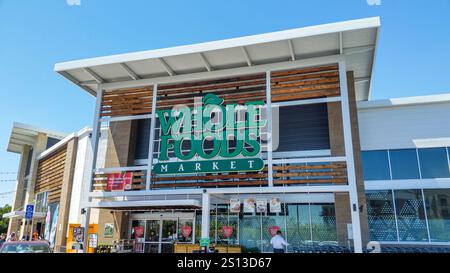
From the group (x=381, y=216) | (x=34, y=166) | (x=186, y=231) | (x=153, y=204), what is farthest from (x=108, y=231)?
(x=34, y=166)

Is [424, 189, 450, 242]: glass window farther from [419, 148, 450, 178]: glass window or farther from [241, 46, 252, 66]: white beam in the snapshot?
[241, 46, 252, 66]: white beam

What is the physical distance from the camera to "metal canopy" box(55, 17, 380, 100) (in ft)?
47.9

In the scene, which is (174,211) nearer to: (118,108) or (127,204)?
(127,204)

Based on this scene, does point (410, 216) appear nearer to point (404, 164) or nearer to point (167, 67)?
point (404, 164)

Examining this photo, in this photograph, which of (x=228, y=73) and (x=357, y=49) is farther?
(x=228, y=73)

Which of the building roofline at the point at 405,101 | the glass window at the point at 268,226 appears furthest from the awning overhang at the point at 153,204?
the building roofline at the point at 405,101

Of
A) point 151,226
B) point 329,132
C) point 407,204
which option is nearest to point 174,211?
point 151,226

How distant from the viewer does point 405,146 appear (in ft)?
51.8

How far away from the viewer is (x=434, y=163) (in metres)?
15.3

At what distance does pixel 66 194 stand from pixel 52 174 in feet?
15.6

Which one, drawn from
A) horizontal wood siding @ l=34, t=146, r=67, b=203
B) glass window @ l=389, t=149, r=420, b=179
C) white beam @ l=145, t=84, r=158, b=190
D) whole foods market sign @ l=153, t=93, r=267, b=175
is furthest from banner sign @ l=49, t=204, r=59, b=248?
glass window @ l=389, t=149, r=420, b=179

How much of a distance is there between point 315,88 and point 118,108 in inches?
375

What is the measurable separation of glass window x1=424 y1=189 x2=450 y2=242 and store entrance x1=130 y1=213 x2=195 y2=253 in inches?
400

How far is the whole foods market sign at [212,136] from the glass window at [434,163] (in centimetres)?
685
